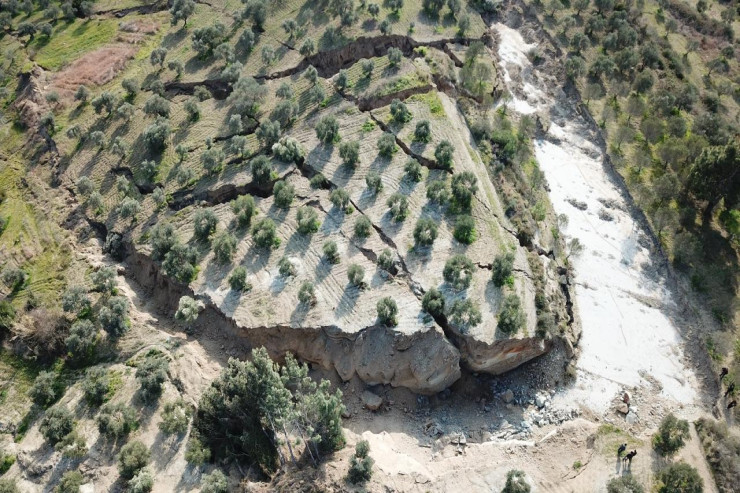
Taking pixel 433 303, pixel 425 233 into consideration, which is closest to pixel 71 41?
pixel 425 233

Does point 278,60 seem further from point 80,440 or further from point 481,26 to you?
point 80,440

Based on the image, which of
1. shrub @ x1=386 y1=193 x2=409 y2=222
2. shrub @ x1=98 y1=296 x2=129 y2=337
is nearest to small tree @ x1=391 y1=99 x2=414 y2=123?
shrub @ x1=386 y1=193 x2=409 y2=222

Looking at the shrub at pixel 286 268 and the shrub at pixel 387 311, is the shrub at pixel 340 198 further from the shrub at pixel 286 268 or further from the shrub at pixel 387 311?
the shrub at pixel 387 311

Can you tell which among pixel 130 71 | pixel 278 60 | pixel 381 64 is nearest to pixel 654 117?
pixel 381 64

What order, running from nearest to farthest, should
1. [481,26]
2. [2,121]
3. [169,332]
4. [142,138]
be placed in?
[169,332] → [142,138] → [2,121] → [481,26]

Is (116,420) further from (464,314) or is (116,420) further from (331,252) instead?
(464,314)

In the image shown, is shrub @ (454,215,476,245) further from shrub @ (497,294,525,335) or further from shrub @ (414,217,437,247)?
shrub @ (497,294,525,335)
